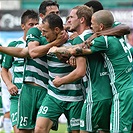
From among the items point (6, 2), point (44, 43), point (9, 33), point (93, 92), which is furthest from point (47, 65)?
point (6, 2)

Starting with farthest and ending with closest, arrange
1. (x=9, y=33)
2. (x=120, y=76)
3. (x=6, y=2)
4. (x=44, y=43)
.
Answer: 1. (x=6, y=2)
2. (x=9, y=33)
3. (x=44, y=43)
4. (x=120, y=76)

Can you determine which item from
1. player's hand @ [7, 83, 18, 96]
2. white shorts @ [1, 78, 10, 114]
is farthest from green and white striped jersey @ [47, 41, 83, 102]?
white shorts @ [1, 78, 10, 114]

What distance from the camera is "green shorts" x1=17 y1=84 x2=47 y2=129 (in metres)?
10.0

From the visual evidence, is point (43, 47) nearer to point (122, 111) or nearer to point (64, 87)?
point (64, 87)

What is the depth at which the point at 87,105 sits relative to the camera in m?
9.21

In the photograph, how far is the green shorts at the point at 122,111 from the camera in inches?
353

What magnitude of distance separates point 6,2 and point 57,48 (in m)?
28.2

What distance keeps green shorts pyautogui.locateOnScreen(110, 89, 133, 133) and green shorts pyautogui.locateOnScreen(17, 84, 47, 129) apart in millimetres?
1433

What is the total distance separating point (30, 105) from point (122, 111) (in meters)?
1.66

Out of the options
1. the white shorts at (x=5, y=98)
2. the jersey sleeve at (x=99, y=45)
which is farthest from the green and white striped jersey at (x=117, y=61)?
the white shorts at (x=5, y=98)

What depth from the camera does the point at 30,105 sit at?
10.1 meters

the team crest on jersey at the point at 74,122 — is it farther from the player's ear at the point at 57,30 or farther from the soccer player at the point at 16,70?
the player's ear at the point at 57,30

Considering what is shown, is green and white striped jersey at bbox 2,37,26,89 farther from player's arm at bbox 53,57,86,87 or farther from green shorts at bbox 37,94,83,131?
player's arm at bbox 53,57,86,87

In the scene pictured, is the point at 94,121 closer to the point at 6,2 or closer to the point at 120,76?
the point at 120,76
